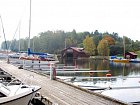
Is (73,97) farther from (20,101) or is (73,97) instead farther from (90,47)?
(90,47)

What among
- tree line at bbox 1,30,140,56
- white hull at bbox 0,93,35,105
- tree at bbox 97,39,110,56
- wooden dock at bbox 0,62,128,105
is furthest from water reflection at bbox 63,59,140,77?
tree at bbox 97,39,110,56

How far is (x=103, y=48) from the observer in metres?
93.8

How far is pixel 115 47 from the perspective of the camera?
9812 cm

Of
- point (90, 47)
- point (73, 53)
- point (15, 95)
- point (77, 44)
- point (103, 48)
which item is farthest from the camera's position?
point (77, 44)

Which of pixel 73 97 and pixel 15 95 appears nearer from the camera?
pixel 15 95

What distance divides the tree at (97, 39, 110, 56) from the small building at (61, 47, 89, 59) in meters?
5.91

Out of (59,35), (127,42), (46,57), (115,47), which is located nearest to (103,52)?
(115,47)

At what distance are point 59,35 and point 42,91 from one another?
10246 cm

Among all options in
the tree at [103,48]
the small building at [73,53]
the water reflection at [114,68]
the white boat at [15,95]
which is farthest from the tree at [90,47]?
the white boat at [15,95]

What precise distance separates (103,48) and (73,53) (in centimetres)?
1144

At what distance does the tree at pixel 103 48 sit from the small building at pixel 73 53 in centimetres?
591

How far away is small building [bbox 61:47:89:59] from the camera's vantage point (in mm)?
95188

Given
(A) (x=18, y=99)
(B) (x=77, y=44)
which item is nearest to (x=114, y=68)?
(A) (x=18, y=99)

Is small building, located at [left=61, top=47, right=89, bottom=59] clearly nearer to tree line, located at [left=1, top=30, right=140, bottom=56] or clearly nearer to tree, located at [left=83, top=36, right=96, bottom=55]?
tree, located at [left=83, top=36, right=96, bottom=55]
